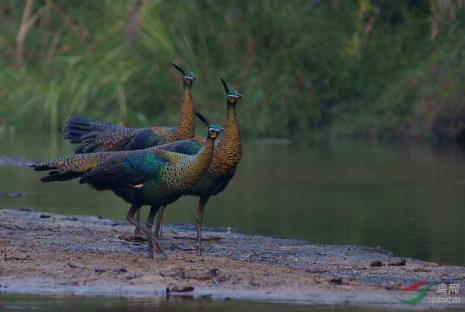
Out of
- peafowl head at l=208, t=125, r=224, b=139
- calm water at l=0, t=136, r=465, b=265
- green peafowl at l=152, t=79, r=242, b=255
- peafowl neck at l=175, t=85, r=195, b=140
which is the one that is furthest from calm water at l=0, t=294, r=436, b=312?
peafowl neck at l=175, t=85, r=195, b=140

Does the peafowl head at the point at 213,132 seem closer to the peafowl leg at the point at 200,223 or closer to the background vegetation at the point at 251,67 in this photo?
the peafowl leg at the point at 200,223

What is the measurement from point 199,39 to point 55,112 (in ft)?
10.8

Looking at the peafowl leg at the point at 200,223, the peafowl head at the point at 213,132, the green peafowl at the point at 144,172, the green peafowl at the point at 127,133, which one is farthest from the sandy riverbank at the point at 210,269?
the peafowl head at the point at 213,132

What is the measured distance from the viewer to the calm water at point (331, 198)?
42.4ft

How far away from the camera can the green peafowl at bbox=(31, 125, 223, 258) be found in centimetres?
994

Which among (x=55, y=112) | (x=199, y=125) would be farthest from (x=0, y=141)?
(x=199, y=125)

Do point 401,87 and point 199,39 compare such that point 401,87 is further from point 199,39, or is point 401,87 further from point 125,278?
point 125,278

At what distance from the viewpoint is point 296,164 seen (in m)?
21.1

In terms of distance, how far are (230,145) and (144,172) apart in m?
0.87

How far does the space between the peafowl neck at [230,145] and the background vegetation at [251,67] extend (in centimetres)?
1606

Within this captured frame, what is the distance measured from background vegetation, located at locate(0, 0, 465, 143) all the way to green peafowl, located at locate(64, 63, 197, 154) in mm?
14031

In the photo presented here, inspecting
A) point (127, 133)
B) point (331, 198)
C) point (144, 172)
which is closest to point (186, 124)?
point (127, 133)

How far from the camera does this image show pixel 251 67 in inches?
1094

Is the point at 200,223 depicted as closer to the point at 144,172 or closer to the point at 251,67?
the point at 144,172
